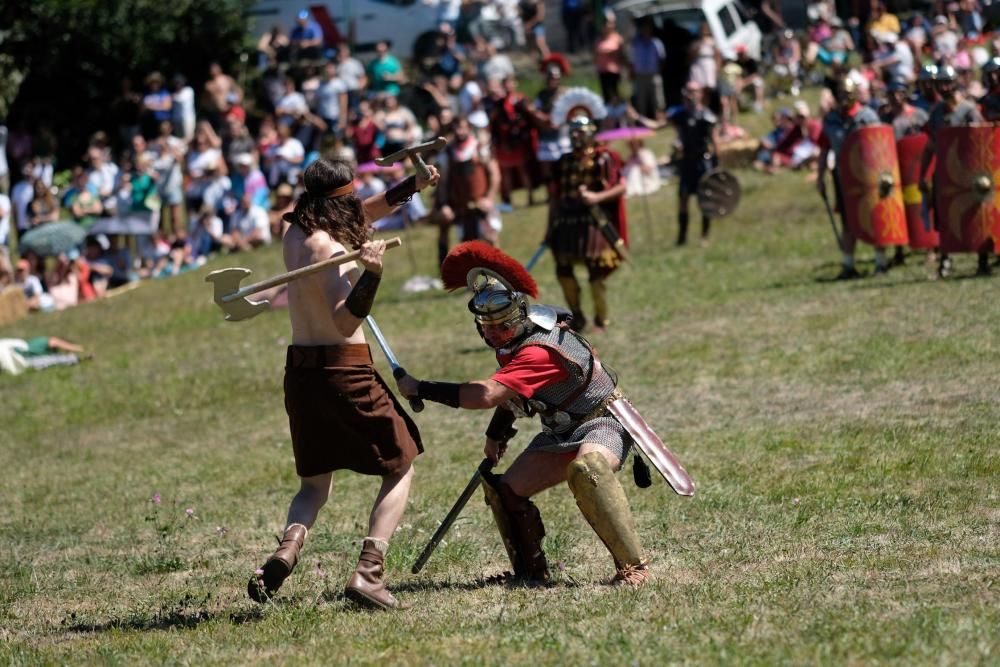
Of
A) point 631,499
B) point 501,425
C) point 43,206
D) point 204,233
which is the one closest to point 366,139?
point 204,233

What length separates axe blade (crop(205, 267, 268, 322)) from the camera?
20.2 feet

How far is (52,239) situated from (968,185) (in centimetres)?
1172

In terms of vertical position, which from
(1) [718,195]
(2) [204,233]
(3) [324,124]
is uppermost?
(3) [324,124]

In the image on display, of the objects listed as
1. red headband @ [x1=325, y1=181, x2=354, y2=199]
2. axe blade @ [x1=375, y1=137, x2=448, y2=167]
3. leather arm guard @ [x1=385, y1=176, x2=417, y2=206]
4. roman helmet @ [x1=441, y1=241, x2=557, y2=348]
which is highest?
axe blade @ [x1=375, y1=137, x2=448, y2=167]

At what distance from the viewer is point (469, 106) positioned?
2275 centimetres

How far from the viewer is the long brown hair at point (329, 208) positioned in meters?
6.20

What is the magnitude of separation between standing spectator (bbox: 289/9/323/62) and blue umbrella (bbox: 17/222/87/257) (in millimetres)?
7093

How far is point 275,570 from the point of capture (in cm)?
614

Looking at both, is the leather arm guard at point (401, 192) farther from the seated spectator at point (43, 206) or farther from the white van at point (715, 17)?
the white van at point (715, 17)

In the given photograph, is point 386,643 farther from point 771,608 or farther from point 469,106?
point 469,106

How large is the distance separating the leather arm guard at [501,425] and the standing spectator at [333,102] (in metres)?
17.7

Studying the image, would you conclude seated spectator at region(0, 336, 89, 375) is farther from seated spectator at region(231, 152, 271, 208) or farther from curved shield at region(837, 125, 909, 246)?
curved shield at region(837, 125, 909, 246)

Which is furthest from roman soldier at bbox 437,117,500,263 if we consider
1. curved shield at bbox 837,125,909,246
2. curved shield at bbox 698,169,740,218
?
curved shield at bbox 837,125,909,246

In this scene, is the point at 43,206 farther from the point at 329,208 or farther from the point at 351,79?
the point at 329,208
